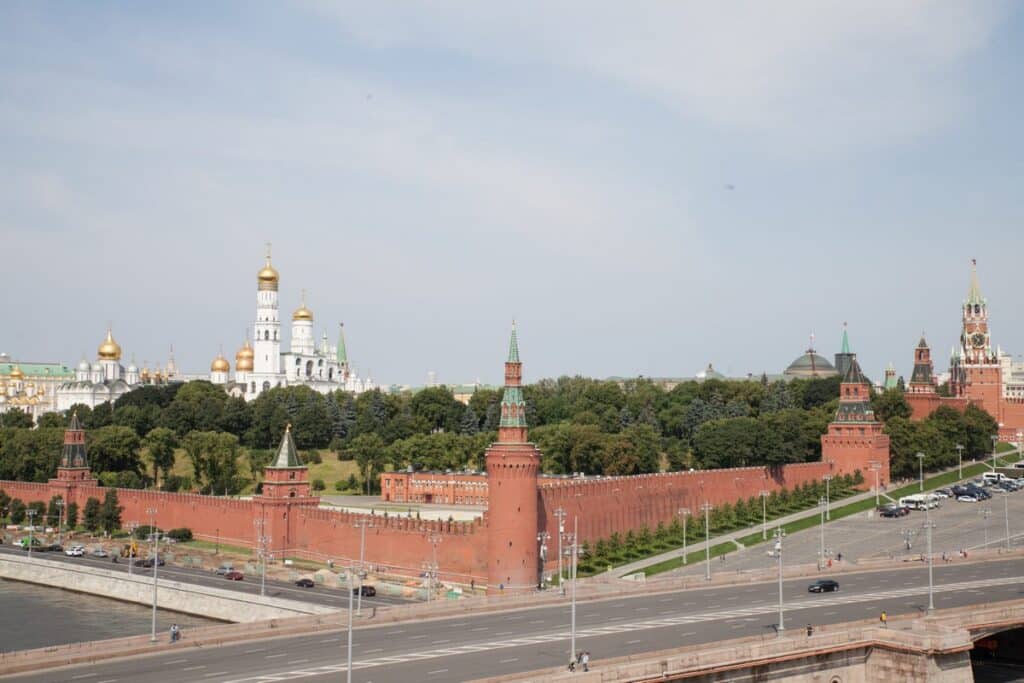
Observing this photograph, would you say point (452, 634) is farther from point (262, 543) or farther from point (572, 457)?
point (572, 457)

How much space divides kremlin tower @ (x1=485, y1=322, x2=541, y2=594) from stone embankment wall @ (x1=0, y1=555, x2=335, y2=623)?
13.1 meters

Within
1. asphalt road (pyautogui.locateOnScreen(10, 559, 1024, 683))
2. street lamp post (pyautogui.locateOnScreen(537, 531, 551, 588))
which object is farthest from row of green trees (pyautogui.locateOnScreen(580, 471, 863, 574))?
asphalt road (pyautogui.locateOnScreen(10, 559, 1024, 683))

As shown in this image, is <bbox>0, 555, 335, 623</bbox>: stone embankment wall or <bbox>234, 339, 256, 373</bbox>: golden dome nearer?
<bbox>0, 555, 335, 623</bbox>: stone embankment wall

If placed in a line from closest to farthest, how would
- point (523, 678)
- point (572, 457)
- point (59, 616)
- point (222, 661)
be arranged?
1. point (523, 678)
2. point (222, 661)
3. point (59, 616)
4. point (572, 457)

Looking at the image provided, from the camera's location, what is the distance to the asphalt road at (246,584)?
71.8 metres

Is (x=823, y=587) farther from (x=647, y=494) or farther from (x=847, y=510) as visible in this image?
(x=847, y=510)

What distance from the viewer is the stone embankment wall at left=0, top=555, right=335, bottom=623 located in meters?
69.9

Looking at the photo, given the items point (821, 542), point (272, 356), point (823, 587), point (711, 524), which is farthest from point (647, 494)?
point (272, 356)

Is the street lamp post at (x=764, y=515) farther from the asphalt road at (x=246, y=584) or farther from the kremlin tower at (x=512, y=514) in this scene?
the asphalt road at (x=246, y=584)

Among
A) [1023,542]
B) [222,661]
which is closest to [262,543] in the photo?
[222,661]

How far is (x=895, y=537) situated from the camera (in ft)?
296

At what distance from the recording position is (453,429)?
146 m

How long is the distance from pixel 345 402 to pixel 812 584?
321 feet

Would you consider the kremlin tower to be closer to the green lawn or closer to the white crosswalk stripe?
the green lawn
